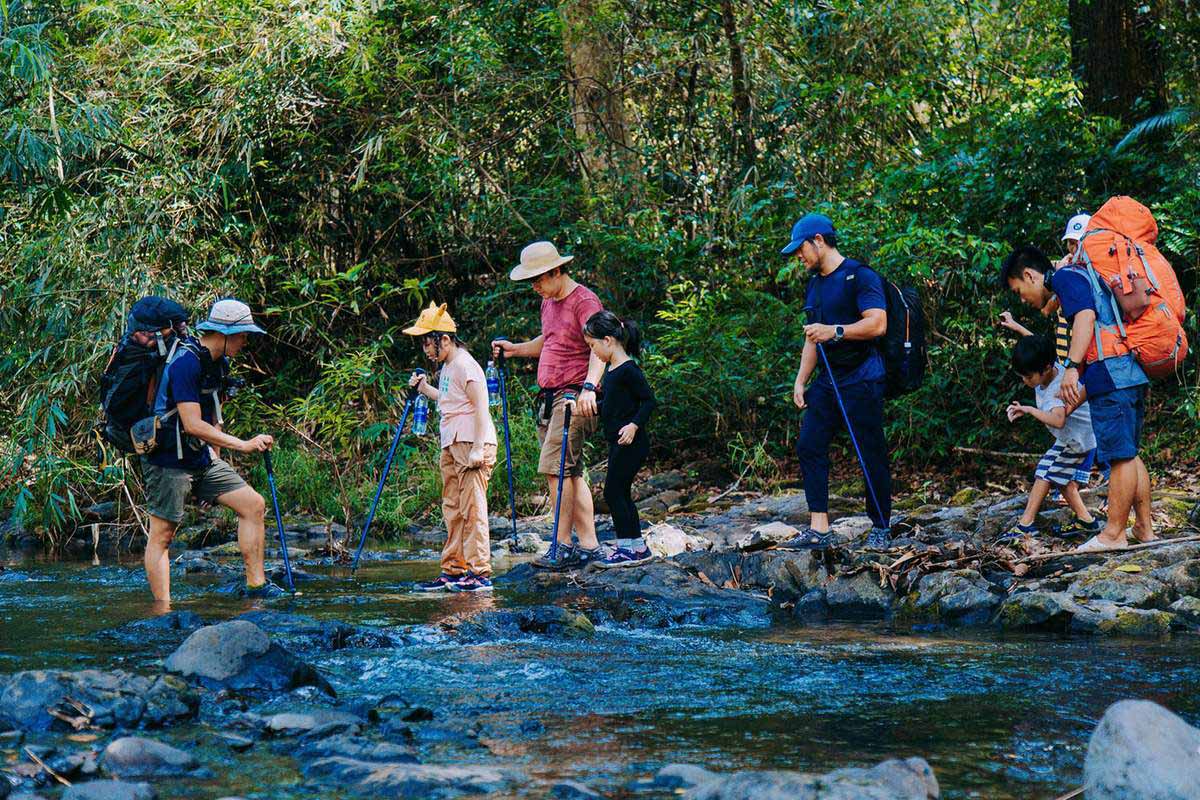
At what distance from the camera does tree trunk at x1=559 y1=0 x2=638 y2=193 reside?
45.4 feet

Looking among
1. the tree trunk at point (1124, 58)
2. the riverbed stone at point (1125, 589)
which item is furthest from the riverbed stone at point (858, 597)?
the tree trunk at point (1124, 58)

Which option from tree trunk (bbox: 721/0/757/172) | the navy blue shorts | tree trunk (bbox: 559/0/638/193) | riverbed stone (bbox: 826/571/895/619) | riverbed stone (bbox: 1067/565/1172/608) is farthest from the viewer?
tree trunk (bbox: 721/0/757/172)

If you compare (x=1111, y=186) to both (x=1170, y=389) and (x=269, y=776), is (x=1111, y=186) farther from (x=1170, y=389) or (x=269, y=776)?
(x=269, y=776)

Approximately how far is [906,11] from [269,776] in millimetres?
11562

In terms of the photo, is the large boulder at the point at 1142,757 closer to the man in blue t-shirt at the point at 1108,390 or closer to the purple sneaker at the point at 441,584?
the man in blue t-shirt at the point at 1108,390

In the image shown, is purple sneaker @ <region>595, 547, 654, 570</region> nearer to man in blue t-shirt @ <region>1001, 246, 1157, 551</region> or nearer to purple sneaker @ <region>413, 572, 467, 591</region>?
purple sneaker @ <region>413, 572, 467, 591</region>

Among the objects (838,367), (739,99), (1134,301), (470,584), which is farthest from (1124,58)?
(470,584)

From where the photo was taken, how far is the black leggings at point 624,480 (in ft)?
26.0

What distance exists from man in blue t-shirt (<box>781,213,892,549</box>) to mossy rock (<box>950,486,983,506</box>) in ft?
10.5

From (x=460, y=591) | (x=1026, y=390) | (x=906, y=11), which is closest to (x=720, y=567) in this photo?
(x=460, y=591)

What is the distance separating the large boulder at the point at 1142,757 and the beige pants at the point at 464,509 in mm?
4511

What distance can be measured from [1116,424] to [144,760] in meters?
5.17

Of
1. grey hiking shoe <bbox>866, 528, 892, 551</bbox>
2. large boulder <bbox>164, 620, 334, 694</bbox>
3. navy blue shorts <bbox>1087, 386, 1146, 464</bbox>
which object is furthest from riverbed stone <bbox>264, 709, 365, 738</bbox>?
navy blue shorts <bbox>1087, 386, 1146, 464</bbox>

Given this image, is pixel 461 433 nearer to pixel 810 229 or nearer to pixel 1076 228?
pixel 810 229
